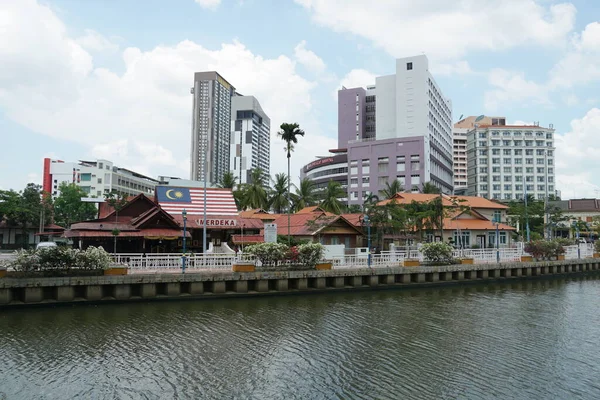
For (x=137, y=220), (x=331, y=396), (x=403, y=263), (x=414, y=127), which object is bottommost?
(x=331, y=396)

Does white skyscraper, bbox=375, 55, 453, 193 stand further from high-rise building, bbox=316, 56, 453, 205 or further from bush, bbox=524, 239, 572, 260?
bush, bbox=524, 239, 572, 260

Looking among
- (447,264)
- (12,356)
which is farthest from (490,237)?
(12,356)

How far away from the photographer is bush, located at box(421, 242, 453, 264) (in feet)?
114

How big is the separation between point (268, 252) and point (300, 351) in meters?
12.2

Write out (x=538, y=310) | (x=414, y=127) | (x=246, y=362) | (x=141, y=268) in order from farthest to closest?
(x=414, y=127), (x=141, y=268), (x=538, y=310), (x=246, y=362)

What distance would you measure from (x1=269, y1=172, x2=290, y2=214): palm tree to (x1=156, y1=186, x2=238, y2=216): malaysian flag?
99.0 feet

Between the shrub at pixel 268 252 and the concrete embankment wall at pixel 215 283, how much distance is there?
974 mm

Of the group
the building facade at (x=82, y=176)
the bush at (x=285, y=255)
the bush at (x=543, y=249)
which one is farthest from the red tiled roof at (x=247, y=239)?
the building facade at (x=82, y=176)

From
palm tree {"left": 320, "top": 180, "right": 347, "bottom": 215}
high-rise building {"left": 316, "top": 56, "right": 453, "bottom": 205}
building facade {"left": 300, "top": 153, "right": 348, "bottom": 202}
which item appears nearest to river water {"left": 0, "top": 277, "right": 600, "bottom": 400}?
palm tree {"left": 320, "top": 180, "right": 347, "bottom": 215}

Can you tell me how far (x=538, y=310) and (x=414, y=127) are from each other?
84762 mm

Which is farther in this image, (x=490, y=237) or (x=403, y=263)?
(x=490, y=237)

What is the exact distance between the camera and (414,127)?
105750mm

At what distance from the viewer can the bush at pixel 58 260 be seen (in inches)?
947

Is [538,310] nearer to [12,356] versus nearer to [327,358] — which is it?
[327,358]
